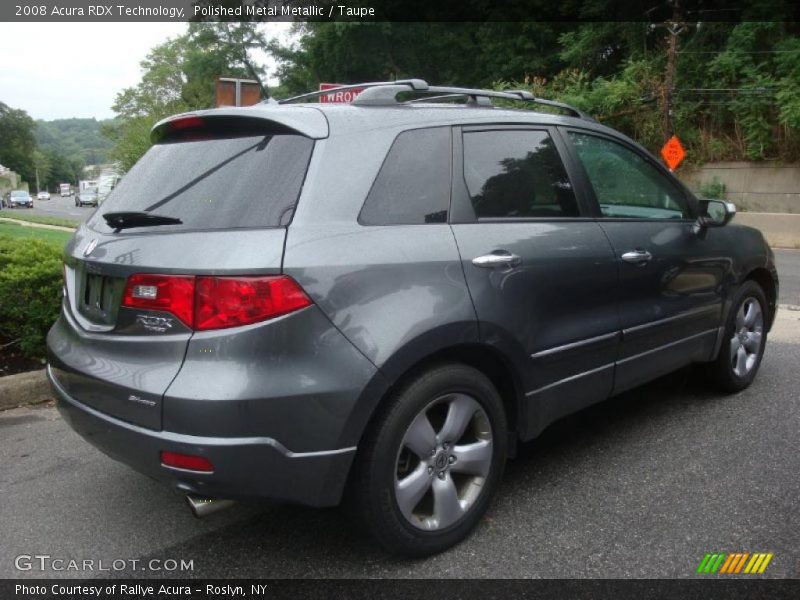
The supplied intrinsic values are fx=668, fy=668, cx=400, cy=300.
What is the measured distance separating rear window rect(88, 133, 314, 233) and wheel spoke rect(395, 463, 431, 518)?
103 centimetres

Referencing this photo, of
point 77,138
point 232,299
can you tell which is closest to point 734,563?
point 232,299

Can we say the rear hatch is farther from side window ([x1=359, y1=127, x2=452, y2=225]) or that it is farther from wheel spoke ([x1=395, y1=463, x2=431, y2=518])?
wheel spoke ([x1=395, y1=463, x2=431, y2=518])

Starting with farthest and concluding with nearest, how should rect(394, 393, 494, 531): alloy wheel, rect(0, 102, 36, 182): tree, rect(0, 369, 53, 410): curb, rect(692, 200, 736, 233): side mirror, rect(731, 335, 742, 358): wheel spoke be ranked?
rect(0, 102, 36, 182): tree, rect(731, 335, 742, 358): wheel spoke, rect(0, 369, 53, 410): curb, rect(692, 200, 736, 233): side mirror, rect(394, 393, 494, 531): alloy wheel

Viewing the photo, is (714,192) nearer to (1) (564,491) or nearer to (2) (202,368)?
(1) (564,491)

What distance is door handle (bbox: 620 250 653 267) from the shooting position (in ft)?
10.9

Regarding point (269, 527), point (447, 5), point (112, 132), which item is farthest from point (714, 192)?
point (112, 132)

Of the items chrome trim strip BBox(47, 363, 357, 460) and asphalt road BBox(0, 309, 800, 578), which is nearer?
chrome trim strip BBox(47, 363, 357, 460)

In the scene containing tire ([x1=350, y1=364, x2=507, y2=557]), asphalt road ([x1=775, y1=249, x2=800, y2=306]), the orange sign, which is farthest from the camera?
the orange sign

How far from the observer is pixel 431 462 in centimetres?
253

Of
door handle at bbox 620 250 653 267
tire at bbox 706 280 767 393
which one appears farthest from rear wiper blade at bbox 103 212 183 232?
tire at bbox 706 280 767 393

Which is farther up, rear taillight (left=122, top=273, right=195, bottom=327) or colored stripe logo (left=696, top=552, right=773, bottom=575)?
rear taillight (left=122, top=273, right=195, bottom=327)

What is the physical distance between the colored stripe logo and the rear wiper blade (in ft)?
7.69

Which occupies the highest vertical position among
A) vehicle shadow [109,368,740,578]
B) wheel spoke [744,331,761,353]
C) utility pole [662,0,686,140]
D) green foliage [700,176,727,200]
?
utility pole [662,0,686,140]

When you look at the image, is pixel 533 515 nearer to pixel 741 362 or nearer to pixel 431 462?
pixel 431 462
